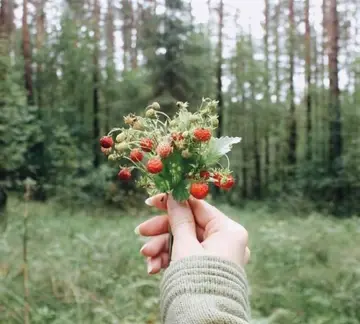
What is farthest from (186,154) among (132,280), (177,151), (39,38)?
(39,38)

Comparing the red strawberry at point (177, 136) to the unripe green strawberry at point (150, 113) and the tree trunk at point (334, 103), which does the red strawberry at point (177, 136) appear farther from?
the tree trunk at point (334, 103)

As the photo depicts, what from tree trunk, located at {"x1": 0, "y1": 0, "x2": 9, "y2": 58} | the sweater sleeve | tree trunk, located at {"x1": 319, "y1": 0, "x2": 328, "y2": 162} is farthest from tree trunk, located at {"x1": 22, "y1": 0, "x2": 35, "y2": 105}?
the sweater sleeve

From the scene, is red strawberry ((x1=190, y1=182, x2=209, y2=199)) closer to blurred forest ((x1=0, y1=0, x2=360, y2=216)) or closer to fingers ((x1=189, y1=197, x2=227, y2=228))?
fingers ((x1=189, y1=197, x2=227, y2=228))

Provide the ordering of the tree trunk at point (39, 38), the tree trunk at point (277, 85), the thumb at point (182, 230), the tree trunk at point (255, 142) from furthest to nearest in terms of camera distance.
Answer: the tree trunk at point (255, 142)
the tree trunk at point (277, 85)
the tree trunk at point (39, 38)
the thumb at point (182, 230)

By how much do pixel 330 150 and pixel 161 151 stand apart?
1106 centimetres

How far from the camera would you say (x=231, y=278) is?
0.87m

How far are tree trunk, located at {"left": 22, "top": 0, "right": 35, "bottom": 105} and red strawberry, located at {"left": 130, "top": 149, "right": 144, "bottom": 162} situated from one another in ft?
26.2

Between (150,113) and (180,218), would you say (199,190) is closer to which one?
(180,218)

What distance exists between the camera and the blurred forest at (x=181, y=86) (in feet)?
27.9

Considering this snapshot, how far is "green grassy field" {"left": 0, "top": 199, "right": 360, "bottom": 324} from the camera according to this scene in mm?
3229

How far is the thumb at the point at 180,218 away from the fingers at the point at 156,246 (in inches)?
3.2

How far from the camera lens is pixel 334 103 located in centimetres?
1158

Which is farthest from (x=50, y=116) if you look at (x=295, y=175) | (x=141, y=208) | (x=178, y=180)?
(x=178, y=180)

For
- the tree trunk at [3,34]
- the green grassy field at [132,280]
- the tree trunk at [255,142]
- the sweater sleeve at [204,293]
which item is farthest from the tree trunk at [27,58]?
the sweater sleeve at [204,293]
